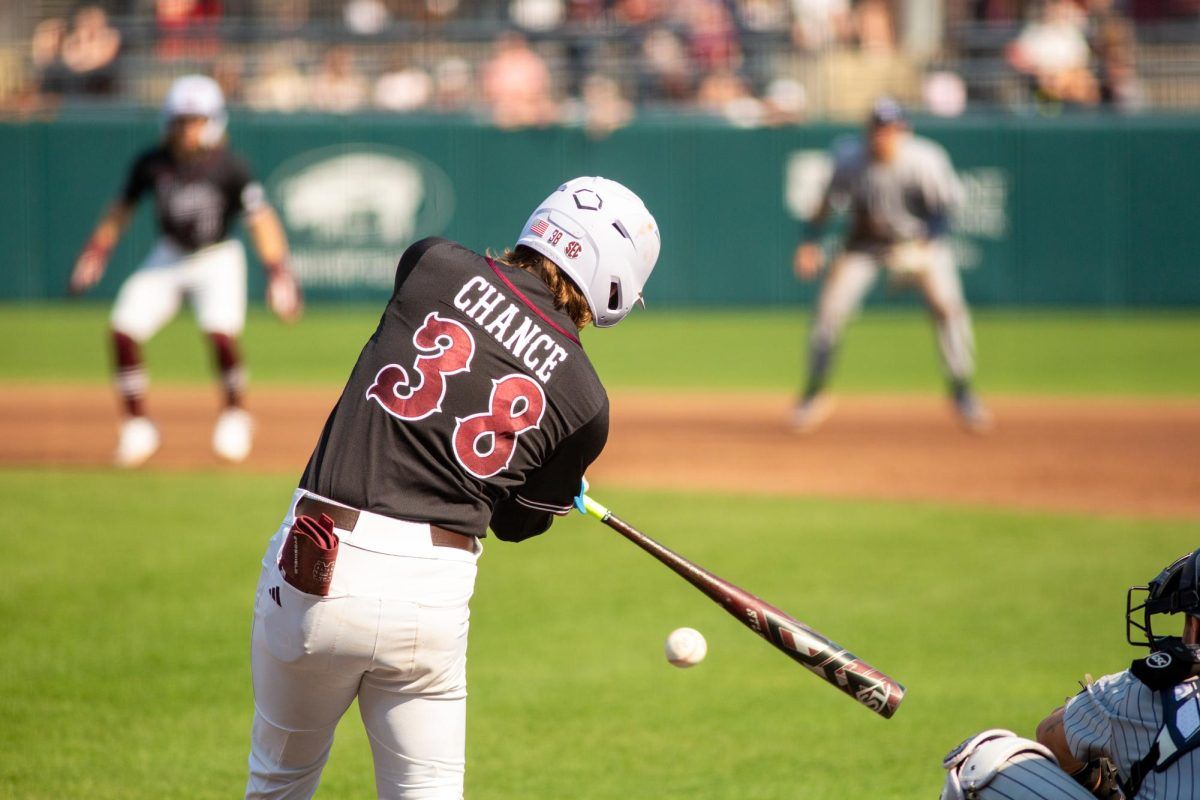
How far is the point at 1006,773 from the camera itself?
134 inches

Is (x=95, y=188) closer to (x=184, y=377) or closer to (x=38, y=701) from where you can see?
(x=184, y=377)

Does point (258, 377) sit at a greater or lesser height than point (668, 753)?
lesser

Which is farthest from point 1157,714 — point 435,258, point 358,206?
point 358,206

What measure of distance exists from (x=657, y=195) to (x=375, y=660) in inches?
770

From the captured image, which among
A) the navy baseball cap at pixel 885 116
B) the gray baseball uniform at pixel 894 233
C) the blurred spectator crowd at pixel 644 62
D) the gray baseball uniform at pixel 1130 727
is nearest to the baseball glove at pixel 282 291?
the gray baseball uniform at pixel 894 233

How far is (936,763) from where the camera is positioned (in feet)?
18.2

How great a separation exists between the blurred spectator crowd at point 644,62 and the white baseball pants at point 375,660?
19.5 meters

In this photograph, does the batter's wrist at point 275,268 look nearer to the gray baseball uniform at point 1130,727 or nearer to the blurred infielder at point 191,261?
the blurred infielder at point 191,261

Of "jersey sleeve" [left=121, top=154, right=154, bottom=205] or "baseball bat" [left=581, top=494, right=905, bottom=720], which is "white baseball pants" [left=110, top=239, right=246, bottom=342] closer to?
"jersey sleeve" [left=121, top=154, right=154, bottom=205]

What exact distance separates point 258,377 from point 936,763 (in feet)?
40.6

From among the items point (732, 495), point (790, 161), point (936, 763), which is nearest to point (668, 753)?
point (936, 763)

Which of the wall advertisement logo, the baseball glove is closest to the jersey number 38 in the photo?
the baseball glove

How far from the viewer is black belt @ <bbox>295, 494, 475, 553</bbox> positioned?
134 inches

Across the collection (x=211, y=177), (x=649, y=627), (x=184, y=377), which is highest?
(x=211, y=177)
